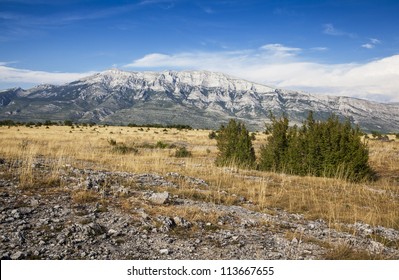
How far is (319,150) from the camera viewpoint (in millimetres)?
19312

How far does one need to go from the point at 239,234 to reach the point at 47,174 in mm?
8221

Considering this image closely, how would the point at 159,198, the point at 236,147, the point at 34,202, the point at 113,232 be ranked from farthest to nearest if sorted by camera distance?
1. the point at 236,147
2. the point at 159,198
3. the point at 34,202
4. the point at 113,232

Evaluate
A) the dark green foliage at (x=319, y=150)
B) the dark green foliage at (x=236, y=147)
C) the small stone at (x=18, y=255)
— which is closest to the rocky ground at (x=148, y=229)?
the small stone at (x=18, y=255)

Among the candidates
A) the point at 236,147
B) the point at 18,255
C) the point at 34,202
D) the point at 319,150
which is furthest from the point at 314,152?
the point at 18,255

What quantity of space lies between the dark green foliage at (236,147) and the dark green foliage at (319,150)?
195 cm

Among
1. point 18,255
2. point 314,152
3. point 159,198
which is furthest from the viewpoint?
point 314,152

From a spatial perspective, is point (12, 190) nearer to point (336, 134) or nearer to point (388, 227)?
point (388, 227)

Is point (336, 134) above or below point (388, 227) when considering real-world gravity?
above

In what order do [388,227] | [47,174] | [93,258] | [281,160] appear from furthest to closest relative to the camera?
[281,160], [47,174], [388,227], [93,258]

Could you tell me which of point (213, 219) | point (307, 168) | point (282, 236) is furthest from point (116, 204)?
point (307, 168)

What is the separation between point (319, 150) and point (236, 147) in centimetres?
613

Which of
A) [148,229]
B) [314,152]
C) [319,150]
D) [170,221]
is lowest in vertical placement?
[148,229]

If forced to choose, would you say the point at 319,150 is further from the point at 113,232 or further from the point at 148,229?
the point at 113,232

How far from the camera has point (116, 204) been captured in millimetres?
10180
